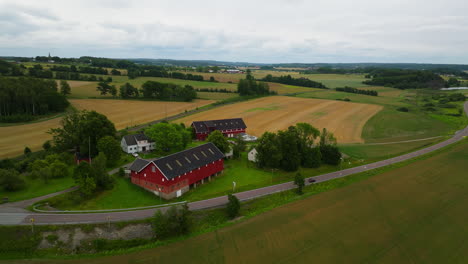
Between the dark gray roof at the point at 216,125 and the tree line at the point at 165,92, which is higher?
the tree line at the point at 165,92

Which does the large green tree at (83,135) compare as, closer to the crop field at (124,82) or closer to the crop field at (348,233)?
the crop field at (348,233)

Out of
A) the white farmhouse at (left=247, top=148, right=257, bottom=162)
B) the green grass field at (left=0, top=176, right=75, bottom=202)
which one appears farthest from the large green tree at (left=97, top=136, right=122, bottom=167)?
the white farmhouse at (left=247, top=148, right=257, bottom=162)

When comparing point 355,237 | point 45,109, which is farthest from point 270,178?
point 45,109

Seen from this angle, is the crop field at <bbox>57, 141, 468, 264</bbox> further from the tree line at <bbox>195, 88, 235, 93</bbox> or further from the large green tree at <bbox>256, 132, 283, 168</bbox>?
the tree line at <bbox>195, 88, 235, 93</bbox>

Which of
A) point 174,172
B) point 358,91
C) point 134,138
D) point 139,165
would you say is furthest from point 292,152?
point 358,91

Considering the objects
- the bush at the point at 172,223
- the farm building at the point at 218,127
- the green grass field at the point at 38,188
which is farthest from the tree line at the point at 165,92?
the bush at the point at 172,223

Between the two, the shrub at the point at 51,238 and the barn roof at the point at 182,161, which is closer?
the shrub at the point at 51,238

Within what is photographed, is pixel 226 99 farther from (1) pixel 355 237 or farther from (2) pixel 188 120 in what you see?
(1) pixel 355 237
